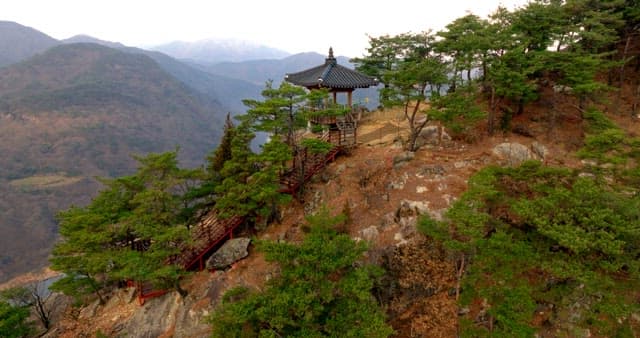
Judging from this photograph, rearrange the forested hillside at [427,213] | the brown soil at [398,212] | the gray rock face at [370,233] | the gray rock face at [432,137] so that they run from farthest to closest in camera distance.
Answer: the gray rock face at [432,137], the gray rock face at [370,233], the brown soil at [398,212], the forested hillside at [427,213]

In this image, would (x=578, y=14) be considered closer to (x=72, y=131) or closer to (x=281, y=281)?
(x=281, y=281)

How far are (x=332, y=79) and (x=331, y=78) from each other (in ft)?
0.42

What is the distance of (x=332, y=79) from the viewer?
19156mm

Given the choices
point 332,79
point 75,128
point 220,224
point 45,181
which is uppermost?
point 332,79

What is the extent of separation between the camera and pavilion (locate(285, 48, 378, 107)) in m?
18.8

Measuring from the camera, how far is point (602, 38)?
15.3 m

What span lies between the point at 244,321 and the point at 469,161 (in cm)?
1199

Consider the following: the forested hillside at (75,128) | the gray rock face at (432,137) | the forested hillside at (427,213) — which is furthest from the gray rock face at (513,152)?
the forested hillside at (75,128)

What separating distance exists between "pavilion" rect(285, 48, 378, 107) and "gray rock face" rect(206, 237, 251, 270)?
976cm

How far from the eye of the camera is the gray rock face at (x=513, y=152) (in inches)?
591

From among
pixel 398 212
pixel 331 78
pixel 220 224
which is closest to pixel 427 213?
pixel 398 212

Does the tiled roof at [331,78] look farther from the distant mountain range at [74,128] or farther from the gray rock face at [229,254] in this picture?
the distant mountain range at [74,128]

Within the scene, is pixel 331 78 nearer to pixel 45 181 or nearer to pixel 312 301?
pixel 312 301

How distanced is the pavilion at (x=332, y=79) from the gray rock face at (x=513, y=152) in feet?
26.4
